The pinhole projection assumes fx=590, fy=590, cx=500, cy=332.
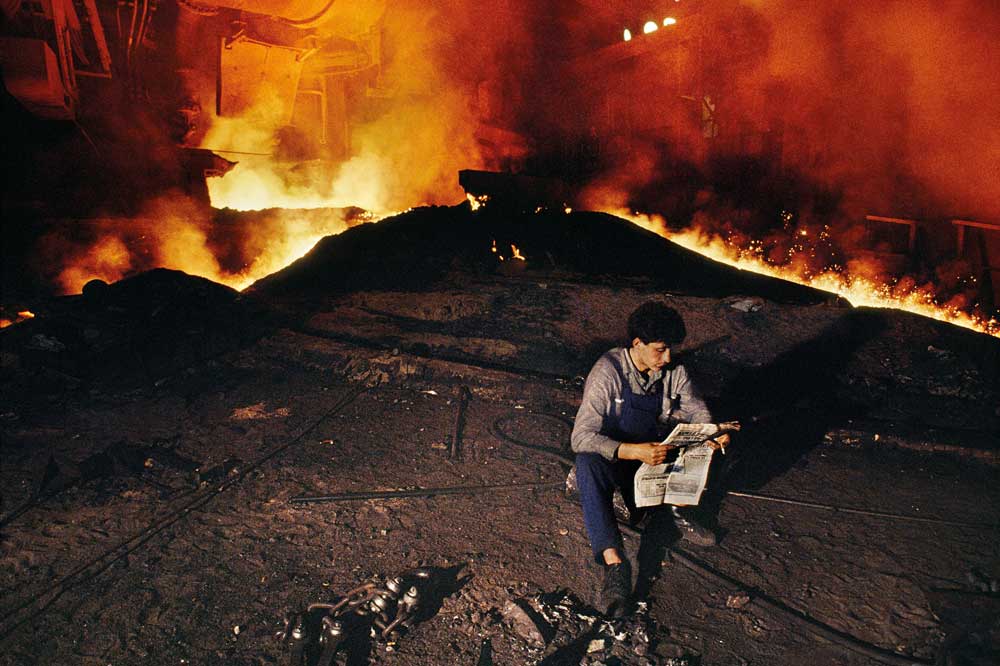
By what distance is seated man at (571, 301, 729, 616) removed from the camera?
321 centimetres

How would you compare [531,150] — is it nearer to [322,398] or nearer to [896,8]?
[896,8]

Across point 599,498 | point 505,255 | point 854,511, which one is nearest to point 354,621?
point 599,498

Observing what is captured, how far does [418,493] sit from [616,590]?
1.83 m

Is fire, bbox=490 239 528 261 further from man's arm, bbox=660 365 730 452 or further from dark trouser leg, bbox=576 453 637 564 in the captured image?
dark trouser leg, bbox=576 453 637 564

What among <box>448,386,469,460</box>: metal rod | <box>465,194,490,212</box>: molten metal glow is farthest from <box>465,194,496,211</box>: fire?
<box>448,386,469,460</box>: metal rod

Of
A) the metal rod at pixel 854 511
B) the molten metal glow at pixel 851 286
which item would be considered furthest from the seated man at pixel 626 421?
the molten metal glow at pixel 851 286

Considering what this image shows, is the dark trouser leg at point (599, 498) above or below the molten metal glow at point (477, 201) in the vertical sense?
below

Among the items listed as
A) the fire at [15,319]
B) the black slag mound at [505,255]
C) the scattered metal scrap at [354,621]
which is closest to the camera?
the scattered metal scrap at [354,621]

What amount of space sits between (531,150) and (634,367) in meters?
18.8

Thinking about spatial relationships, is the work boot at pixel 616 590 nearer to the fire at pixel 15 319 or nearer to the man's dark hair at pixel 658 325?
the man's dark hair at pixel 658 325

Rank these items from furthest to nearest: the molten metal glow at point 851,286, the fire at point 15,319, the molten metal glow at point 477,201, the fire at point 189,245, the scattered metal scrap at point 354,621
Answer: the molten metal glow at point 477,201 < the fire at point 189,245 < the molten metal glow at point 851,286 < the fire at point 15,319 < the scattered metal scrap at point 354,621

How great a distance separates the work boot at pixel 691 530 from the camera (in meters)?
3.77

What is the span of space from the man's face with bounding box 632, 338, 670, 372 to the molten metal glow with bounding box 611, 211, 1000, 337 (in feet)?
26.0

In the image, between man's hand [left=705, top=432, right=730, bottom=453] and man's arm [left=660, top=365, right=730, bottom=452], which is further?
man's arm [left=660, top=365, right=730, bottom=452]
